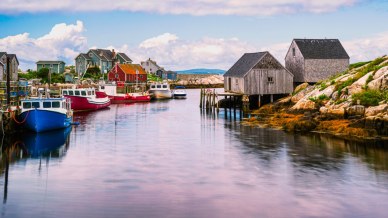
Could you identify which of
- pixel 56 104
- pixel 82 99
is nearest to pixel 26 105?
pixel 56 104

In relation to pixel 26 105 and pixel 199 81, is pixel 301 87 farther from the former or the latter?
pixel 199 81

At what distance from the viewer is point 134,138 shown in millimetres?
39375

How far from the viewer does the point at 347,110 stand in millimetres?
38875

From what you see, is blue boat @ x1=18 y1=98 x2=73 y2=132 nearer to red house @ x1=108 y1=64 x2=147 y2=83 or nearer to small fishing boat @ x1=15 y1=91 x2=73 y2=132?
small fishing boat @ x1=15 y1=91 x2=73 y2=132

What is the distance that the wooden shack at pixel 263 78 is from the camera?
5753 centimetres

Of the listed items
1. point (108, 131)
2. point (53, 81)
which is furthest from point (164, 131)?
point (53, 81)

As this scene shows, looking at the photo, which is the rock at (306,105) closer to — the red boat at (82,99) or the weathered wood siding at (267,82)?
the weathered wood siding at (267,82)

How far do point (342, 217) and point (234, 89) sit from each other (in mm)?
44399

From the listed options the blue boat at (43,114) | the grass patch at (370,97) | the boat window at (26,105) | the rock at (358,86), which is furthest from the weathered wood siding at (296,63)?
the boat window at (26,105)

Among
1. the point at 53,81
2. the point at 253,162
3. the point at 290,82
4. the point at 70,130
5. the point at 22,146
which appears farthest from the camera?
the point at 53,81

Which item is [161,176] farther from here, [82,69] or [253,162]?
[82,69]

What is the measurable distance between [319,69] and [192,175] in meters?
39.1

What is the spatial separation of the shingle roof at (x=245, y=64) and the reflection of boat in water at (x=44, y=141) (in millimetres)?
25532

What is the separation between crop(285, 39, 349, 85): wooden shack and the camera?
59.5 meters
